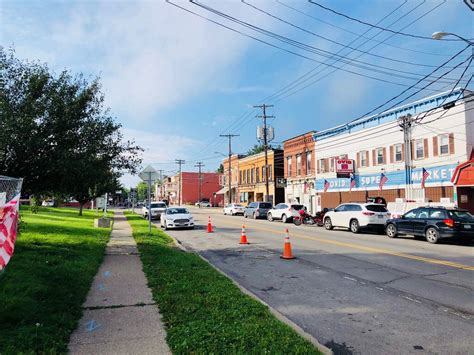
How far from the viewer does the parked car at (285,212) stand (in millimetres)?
30361

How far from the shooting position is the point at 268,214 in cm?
3450

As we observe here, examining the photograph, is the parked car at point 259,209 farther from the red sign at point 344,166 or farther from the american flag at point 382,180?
the american flag at point 382,180

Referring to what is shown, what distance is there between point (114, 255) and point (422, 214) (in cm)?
1308

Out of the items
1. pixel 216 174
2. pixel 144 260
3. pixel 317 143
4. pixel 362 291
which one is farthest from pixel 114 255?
pixel 216 174

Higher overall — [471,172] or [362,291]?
[471,172]

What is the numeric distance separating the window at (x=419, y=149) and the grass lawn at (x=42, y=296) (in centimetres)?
2278

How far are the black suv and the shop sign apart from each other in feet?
28.0

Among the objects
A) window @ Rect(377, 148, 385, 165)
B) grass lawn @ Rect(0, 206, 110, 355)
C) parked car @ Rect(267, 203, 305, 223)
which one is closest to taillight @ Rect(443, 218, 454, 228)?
grass lawn @ Rect(0, 206, 110, 355)

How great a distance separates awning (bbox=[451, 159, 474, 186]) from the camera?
73.2ft

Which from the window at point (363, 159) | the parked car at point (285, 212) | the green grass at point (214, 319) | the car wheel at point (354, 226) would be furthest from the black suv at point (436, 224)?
the window at point (363, 159)

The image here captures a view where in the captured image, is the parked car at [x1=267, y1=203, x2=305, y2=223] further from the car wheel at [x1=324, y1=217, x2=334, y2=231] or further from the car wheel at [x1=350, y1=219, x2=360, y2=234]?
the car wheel at [x1=350, y1=219, x2=360, y2=234]

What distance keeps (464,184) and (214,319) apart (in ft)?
71.8

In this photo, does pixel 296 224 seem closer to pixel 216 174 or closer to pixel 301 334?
pixel 301 334

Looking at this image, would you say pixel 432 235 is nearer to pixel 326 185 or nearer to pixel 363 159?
pixel 363 159
